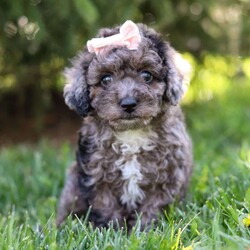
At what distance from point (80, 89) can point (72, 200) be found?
95cm

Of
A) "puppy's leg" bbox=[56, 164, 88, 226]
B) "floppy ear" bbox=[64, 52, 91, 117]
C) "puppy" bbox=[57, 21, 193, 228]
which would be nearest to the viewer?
"puppy" bbox=[57, 21, 193, 228]

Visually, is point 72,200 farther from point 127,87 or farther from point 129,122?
point 127,87

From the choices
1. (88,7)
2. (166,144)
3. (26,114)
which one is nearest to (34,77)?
(26,114)

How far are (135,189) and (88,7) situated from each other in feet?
6.84

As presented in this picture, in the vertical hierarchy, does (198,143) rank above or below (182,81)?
below

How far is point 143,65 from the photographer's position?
444cm

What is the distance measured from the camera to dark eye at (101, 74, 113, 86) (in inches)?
178

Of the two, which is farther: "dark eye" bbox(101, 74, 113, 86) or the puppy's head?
"dark eye" bbox(101, 74, 113, 86)

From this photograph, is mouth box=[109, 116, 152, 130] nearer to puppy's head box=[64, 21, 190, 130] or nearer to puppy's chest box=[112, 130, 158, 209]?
puppy's head box=[64, 21, 190, 130]

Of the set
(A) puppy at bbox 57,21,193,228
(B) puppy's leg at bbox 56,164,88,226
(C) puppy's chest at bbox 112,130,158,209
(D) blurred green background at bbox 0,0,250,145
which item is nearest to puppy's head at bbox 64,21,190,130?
(A) puppy at bbox 57,21,193,228

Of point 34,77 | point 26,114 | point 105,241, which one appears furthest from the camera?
point 26,114

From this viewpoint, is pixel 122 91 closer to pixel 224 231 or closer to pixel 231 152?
pixel 224 231

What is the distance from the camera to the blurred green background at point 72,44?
21.2 ft

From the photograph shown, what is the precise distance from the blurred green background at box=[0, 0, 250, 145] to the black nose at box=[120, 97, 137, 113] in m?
1.84
